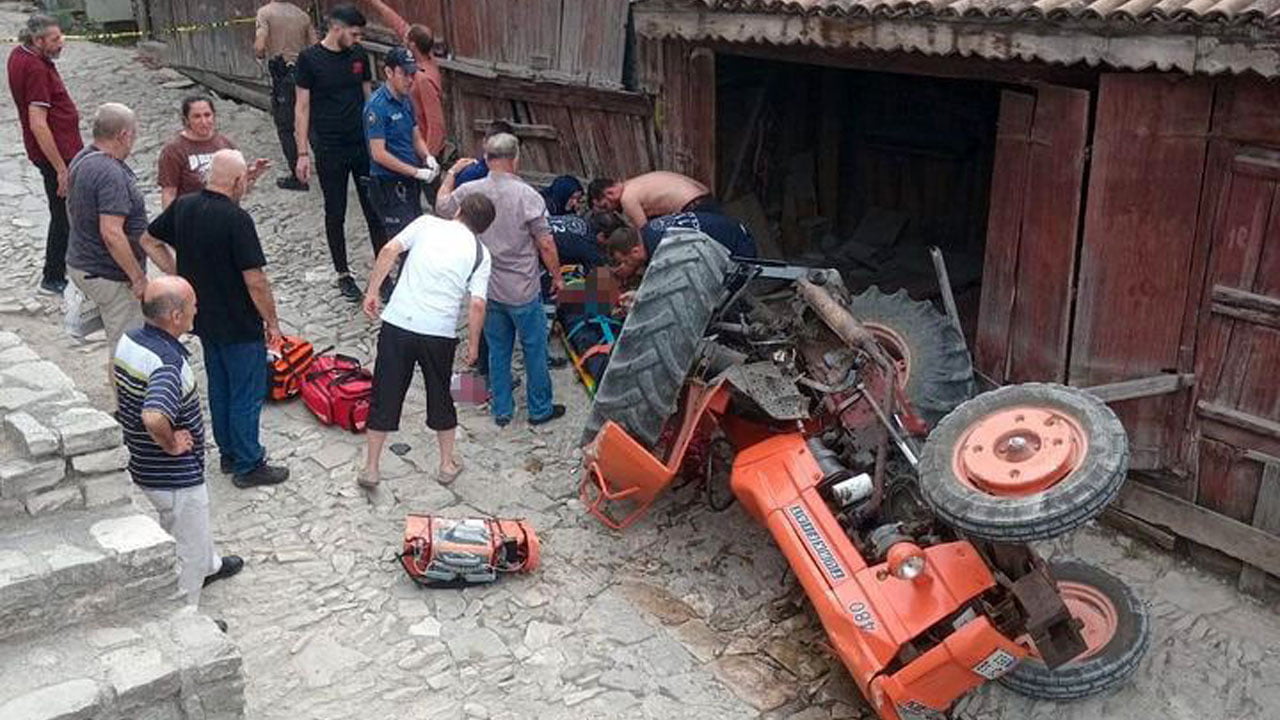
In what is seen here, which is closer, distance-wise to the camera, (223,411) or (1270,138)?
(1270,138)

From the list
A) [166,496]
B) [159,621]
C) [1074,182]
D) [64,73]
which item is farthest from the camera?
[64,73]

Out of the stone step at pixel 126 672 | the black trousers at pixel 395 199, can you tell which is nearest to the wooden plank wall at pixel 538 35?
the black trousers at pixel 395 199

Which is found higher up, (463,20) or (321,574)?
(463,20)

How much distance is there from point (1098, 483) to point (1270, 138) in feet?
7.91

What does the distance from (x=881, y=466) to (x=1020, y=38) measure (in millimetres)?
2401

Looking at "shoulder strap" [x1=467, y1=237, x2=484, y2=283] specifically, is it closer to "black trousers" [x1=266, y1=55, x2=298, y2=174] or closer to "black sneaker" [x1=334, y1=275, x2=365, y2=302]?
"black sneaker" [x1=334, y1=275, x2=365, y2=302]

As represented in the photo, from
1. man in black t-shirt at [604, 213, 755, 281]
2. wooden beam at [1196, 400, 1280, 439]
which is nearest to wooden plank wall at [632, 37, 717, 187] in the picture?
man in black t-shirt at [604, 213, 755, 281]

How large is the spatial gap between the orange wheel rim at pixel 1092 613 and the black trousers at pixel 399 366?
11.4 ft

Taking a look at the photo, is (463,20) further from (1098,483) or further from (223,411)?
(1098,483)

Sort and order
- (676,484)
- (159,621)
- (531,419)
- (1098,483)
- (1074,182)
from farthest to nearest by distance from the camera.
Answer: (531,419) < (676,484) < (1074,182) < (159,621) < (1098,483)

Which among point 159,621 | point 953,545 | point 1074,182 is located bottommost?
point 159,621

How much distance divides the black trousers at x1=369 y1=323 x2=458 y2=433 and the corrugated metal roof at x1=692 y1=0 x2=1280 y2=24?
2.91m

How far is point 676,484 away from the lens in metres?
7.14

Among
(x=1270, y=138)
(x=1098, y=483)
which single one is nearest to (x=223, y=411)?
(x=1098, y=483)
